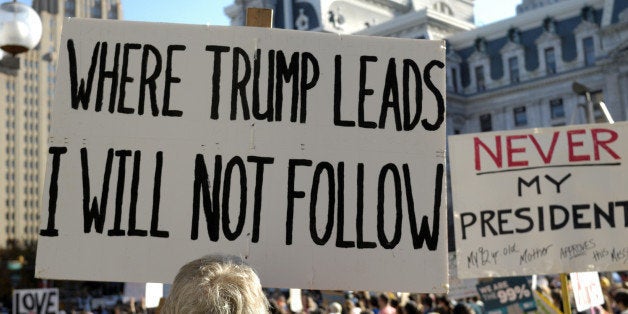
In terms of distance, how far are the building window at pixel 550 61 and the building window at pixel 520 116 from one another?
121 inches

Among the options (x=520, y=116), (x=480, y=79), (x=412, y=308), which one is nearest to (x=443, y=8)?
(x=480, y=79)

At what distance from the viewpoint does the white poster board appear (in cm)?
730

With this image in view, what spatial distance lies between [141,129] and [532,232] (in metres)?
3.35

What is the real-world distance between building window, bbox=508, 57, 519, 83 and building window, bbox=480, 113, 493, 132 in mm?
3126

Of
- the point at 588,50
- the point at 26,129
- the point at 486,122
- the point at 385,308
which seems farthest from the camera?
the point at 26,129

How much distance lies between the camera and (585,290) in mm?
7453

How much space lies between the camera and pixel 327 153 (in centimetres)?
326

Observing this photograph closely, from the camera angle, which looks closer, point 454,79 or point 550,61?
point 550,61

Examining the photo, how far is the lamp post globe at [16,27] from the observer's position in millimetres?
7020

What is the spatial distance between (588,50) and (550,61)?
3.04 metres

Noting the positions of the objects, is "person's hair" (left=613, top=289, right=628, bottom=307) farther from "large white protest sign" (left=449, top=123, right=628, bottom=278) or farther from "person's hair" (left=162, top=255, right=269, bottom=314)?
"person's hair" (left=162, top=255, right=269, bottom=314)

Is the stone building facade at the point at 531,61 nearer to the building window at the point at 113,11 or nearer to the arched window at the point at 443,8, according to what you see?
the arched window at the point at 443,8

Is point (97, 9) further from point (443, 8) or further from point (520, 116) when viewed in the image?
point (520, 116)

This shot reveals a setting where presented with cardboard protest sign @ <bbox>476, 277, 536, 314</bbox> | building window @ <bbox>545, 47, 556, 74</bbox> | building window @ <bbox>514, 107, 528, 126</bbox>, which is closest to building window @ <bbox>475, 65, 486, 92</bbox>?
building window @ <bbox>514, 107, 528, 126</bbox>
